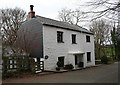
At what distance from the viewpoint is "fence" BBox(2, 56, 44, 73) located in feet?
35.0

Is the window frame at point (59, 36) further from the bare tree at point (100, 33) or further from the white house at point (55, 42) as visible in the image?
the bare tree at point (100, 33)

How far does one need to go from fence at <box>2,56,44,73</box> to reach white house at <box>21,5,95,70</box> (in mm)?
1737

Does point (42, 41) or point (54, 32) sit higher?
point (54, 32)

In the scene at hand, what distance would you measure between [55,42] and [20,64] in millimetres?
5386

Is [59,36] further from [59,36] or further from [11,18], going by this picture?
[11,18]

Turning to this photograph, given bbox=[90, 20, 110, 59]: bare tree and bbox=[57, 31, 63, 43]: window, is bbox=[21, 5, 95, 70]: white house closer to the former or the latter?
bbox=[57, 31, 63, 43]: window

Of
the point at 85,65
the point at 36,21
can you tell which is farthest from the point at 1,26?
the point at 85,65

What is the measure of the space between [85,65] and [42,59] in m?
8.52

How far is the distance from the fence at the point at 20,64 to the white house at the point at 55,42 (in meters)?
1.74

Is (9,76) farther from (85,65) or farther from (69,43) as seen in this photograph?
(85,65)

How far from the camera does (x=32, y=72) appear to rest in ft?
38.0

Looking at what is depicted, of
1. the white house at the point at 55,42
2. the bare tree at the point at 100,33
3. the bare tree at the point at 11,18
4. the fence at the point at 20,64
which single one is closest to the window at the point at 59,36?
the white house at the point at 55,42

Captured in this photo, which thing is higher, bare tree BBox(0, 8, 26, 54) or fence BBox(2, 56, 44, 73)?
bare tree BBox(0, 8, 26, 54)

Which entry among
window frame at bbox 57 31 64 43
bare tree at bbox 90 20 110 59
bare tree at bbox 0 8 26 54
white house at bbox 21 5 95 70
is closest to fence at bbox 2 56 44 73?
white house at bbox 21 5 95 70
